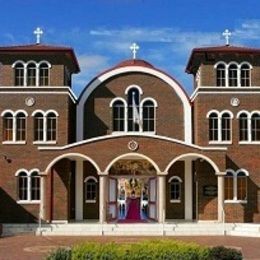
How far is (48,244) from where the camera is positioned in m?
24.0

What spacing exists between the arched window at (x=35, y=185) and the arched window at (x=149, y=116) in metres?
6.02

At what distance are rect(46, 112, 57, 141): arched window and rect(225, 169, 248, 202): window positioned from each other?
8.61 metres

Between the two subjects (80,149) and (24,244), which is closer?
(24,244)

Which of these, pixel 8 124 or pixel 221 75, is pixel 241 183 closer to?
pixel 221 75

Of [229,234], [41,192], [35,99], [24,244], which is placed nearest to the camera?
[24,244]

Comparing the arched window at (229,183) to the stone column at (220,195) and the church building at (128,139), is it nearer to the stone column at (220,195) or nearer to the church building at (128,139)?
the church building at (128,139)

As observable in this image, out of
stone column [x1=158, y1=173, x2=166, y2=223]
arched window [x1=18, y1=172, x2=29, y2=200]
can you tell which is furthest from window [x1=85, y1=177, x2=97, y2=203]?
stone column [x1=158, y1=173, x2=166, y2=223]

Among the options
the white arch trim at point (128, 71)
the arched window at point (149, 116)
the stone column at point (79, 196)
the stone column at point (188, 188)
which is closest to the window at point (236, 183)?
the stone column at point (188, 188)

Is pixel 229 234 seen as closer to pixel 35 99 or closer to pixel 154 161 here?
pixel 154 161

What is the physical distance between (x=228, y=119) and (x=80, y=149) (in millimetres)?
7440

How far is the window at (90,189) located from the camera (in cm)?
3394

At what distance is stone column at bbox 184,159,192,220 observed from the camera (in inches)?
1321

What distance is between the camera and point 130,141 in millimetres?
31141

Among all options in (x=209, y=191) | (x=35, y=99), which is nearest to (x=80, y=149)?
(x=35, y=99)
